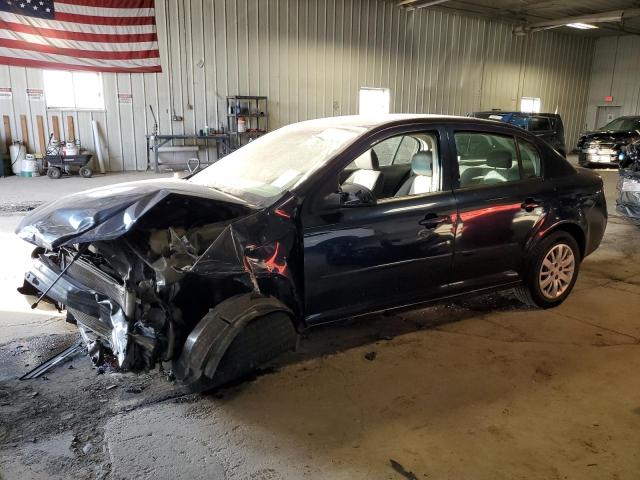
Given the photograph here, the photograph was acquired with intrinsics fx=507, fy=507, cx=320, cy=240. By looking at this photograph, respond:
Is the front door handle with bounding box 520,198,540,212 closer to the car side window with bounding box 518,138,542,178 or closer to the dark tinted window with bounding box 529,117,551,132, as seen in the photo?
the car side window with bounding box 518,138,542,178

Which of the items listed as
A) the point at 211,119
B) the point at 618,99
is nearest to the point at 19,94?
the point at 211,119

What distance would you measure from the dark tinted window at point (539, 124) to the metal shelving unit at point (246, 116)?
7.41 metres

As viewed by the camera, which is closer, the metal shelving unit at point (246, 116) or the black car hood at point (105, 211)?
the black car hood at point (105, 211)

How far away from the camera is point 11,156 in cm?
1217

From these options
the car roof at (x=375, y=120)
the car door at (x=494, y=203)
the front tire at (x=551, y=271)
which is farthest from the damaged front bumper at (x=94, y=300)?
the front tire at (x=551, y=271)

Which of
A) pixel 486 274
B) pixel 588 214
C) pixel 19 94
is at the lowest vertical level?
pixel 486 274

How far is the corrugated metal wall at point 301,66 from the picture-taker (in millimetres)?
13086

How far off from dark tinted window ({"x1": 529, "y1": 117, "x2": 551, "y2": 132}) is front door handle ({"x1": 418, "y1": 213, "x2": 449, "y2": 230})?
1205 centimetres

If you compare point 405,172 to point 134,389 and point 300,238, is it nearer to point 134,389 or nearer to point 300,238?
point 300,238

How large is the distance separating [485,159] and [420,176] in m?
0.58

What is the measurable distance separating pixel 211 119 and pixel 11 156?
4993mm

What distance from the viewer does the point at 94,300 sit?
2625 mm

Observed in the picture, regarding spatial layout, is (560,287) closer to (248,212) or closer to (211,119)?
(248,212)

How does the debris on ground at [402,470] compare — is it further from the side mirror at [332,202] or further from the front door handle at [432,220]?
the front door handle at [432,220]
